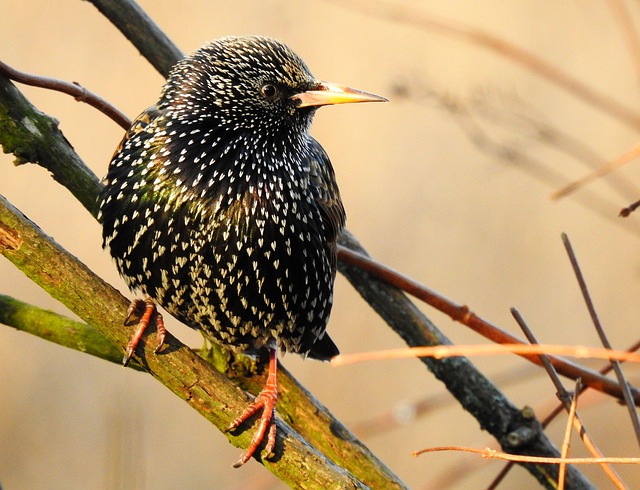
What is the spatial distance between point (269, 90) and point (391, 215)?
282 centimetres

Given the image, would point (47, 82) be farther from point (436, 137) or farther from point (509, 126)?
point (436, 137)

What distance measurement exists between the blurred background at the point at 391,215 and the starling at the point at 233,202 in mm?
2468

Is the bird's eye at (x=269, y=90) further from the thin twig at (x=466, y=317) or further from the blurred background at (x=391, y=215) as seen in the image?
the blurred background at (x=391, y=215)

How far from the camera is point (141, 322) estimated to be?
2426 mm

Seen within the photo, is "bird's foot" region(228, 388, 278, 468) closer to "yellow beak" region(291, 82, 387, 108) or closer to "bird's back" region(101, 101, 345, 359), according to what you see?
"bird's back" region(101, 101, 345, 359)

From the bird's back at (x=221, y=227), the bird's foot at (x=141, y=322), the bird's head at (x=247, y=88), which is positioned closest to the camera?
the bird's foot at (x=141, y=322)

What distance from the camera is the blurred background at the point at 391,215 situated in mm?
5375

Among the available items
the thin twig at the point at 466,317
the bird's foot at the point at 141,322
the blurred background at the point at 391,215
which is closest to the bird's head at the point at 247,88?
the thin twig at the point at 466,317

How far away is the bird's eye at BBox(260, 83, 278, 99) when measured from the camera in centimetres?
293

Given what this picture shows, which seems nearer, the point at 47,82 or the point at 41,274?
the point at 41,274

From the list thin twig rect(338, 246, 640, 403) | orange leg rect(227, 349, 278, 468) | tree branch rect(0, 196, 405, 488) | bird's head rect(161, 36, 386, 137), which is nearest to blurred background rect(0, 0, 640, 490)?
thin twig rect(338, 246, 640, 403)

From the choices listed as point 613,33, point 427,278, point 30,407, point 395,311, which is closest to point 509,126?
point 395,311

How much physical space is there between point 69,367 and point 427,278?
232 centimetres

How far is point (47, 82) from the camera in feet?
8.80
